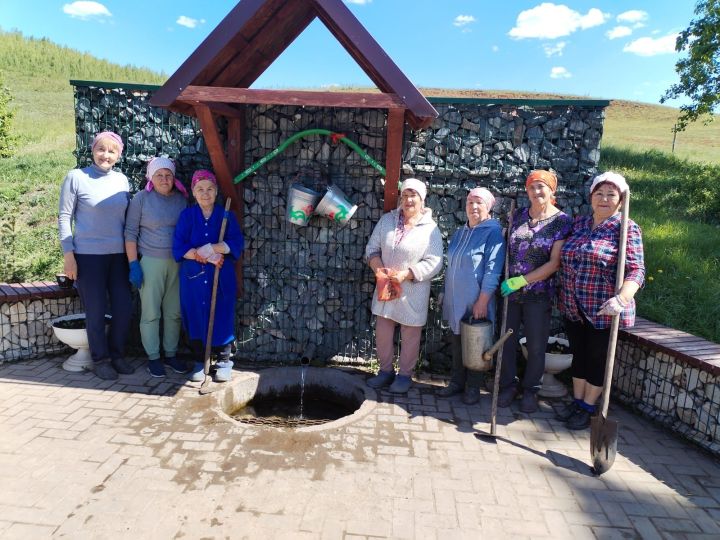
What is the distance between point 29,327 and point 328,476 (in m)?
3.41

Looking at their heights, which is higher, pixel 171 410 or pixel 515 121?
pixel 515 121

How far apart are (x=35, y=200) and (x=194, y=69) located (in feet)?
21.3

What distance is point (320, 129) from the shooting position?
440 cm

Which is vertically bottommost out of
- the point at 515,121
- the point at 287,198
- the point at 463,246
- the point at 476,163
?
the point at 463,246

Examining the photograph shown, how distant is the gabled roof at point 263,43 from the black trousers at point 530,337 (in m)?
1.64

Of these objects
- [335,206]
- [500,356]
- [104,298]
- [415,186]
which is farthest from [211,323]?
[500,356]

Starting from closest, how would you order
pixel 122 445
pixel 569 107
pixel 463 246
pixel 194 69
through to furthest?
pixel 122 445, pixel 194 69, pixel 463 246, pixel 569 107

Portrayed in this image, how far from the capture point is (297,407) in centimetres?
448

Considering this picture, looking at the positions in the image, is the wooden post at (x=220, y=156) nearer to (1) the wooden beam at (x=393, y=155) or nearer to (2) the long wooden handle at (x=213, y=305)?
(2) the long wooden handle at (x=213, y=305)

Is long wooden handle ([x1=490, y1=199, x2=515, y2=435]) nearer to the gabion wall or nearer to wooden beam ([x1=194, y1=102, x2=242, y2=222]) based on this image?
the gabion wall

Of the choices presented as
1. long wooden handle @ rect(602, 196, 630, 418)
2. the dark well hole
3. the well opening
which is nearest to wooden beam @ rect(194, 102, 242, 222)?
the well opening

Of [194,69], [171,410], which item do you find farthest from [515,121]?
[171,410]

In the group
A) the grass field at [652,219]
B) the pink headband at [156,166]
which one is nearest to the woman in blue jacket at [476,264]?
the grass field at [652,219]

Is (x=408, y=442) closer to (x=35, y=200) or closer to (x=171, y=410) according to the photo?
(x=171, y=410)
